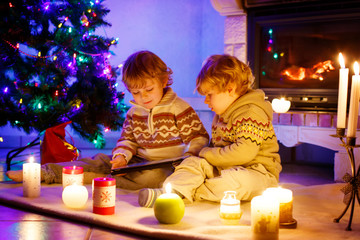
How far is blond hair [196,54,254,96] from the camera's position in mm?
1852

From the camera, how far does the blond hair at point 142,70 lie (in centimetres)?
201

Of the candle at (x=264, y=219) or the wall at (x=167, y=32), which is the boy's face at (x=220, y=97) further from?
the wall at (x=167, y=32)

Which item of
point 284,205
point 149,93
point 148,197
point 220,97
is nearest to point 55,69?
point 149,93

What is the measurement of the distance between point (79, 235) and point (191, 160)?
1.94 ft

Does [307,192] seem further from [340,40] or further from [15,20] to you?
[15,20]

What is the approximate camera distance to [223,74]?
6.08 feet

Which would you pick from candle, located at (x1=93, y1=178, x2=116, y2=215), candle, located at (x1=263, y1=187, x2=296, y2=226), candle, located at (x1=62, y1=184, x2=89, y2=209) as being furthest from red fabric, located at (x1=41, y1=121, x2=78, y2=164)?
candle, located at (x1=263, y1=187, x2=296, y2=226)

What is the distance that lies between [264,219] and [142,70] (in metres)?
0.99

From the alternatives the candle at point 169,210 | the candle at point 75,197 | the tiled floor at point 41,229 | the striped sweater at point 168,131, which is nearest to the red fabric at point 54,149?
the striped sweater at point 168,131

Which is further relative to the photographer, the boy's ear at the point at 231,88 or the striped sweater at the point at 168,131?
the striped sweater at the point at 168,131

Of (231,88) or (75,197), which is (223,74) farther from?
(75,197)

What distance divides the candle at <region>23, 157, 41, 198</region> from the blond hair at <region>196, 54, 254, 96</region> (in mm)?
736

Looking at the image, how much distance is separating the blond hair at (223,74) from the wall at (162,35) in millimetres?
1987

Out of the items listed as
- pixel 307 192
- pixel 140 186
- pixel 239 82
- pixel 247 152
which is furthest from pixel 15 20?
pixel 307 192
